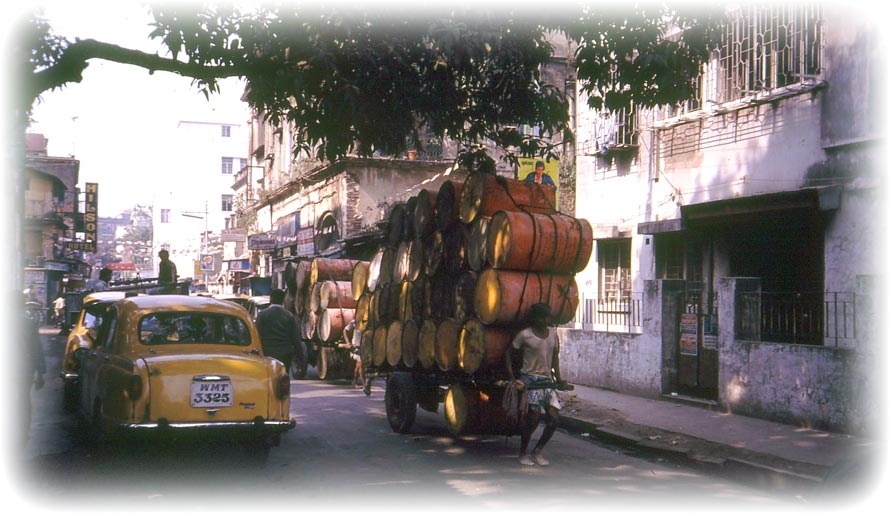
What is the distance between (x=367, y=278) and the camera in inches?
536

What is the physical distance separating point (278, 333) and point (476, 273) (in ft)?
9.52

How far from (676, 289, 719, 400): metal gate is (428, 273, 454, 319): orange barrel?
534 centimetres

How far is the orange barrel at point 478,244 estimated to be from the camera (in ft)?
30.0

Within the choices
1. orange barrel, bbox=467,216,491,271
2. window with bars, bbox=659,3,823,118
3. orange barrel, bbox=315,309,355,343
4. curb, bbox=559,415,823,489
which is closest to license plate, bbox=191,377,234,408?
orange barrel, bbox=467,216,491,271

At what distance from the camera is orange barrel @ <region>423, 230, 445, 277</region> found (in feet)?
32.8

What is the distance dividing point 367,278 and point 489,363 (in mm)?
5211

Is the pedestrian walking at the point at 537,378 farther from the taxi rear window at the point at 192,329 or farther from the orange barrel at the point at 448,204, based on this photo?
the taxi rear window at the point at 192,329

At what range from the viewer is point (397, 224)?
11117mm

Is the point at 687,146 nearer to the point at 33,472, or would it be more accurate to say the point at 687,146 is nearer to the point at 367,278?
the point at 367,278

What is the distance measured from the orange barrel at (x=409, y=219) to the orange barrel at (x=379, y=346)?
1.32 m

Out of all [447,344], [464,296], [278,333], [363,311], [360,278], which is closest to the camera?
[464,296]

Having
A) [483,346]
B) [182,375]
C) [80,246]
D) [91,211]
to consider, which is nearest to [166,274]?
[182,375]

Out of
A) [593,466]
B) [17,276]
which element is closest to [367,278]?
[593,466]

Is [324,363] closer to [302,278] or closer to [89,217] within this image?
[302,278]
